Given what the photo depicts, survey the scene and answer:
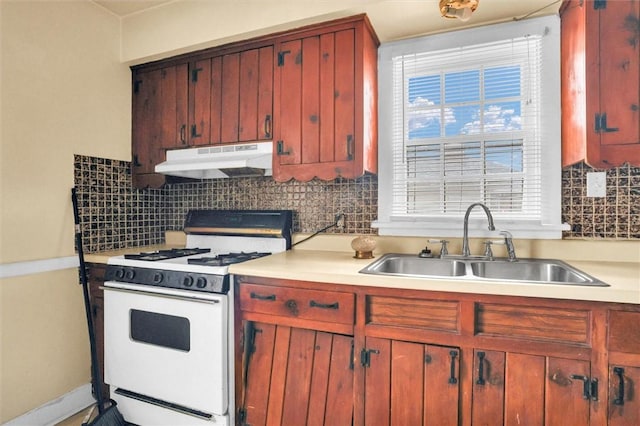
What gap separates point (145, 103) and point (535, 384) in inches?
111

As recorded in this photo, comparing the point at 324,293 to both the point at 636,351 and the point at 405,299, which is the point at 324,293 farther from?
the point at 636,351

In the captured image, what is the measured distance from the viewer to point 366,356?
145 cm

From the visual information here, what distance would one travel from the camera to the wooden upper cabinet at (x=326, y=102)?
186cm

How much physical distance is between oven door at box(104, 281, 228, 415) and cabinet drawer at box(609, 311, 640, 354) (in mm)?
1556

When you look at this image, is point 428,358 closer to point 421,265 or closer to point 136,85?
point 421,265

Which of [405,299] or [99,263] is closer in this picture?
[405,299]

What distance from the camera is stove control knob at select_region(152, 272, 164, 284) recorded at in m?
1.81

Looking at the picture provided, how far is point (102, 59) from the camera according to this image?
230cm

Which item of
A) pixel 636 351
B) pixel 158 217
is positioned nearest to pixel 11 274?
pixel 158 217

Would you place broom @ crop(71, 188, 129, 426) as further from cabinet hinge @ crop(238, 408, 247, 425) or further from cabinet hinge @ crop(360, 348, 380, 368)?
cabinet hinge @ crop(360, 348, 380, 368)

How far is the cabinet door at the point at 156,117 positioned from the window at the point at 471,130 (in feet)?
4.57

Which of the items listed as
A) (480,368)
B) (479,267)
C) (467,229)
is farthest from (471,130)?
(480,368)

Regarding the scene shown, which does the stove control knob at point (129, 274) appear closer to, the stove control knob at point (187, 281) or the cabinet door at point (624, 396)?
the stove control knob at point (187, 281)

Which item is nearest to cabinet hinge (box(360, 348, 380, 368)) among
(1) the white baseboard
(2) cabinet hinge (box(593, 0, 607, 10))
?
(2) cabinet hinge (box(593, 0, 607, 10))
